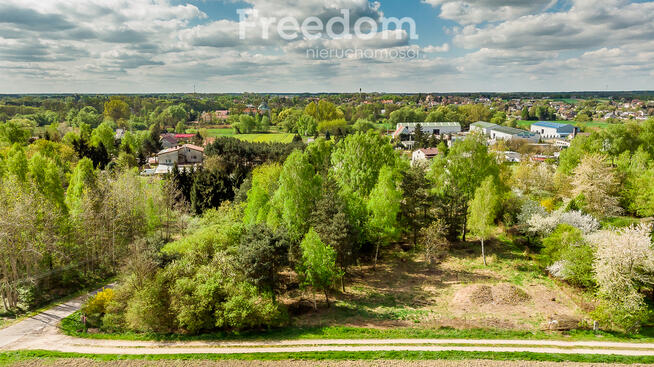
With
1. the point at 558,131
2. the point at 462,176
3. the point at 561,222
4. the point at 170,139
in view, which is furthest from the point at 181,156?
the point at 558,131

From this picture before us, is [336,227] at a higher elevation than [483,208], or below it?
below

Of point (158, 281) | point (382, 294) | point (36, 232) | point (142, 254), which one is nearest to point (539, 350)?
point (382, 294)

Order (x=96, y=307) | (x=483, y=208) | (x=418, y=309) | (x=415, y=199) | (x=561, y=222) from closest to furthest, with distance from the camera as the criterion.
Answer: (x=96, y=307), (x=418, y=309), (x=483, y=208), (x=561, y=222), (x=415, y=199)

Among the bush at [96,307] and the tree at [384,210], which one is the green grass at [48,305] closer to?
the bush at [96,307]

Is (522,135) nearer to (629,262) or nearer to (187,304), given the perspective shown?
(629,262)

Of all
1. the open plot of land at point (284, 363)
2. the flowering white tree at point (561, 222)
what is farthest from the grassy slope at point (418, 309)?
the flowering white tree at point (561, 222)

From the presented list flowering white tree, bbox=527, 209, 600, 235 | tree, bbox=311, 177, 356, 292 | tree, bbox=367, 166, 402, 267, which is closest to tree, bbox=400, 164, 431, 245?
tree, bbox=367, 166, 402, 267

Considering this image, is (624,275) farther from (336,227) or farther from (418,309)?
(336,227)
